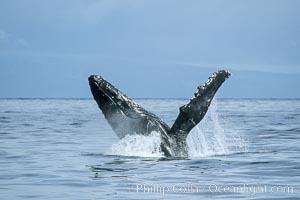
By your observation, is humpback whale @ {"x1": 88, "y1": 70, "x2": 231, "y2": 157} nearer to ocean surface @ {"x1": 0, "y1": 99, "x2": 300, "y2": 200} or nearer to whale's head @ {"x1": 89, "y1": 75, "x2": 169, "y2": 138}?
whale's head @ {"x1": 89, "y1": 75, "x2": 169, "y2": 138}

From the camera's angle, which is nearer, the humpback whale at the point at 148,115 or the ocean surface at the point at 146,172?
the ocean surface at the point at 146,172

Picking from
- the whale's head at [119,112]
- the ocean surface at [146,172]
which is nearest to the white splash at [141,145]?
the ocean surface at [146,172]

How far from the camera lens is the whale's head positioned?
11.6m

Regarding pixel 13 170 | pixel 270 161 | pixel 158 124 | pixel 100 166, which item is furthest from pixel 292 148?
pixel 13 170

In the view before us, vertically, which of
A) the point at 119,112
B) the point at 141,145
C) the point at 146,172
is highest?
the point at 119,112

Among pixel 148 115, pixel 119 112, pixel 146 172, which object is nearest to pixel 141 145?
pixel 148 115

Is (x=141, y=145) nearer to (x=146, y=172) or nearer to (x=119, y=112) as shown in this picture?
(x=119, y=112)

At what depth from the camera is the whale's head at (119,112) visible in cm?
1163

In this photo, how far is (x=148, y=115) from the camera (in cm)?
1194

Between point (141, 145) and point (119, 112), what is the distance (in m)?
0.83

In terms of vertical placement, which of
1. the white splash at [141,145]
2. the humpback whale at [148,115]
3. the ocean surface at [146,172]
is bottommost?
the ocean surface at [146,172]

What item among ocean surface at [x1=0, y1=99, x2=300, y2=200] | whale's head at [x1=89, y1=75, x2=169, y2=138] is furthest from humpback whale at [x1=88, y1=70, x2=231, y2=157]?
ocean surface at [x1=0, y1=99, x2=300, y2=200]

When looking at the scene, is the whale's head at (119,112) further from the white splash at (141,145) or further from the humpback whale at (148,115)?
the white splash at (141,145)

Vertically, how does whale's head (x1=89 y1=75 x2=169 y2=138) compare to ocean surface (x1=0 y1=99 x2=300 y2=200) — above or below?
above
